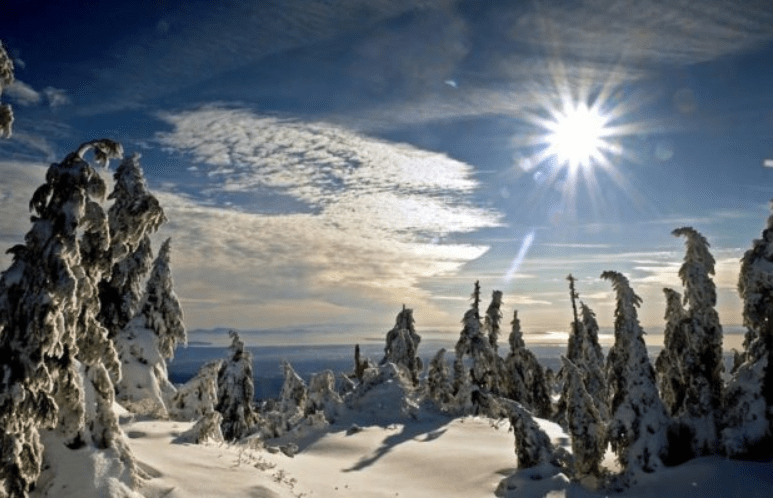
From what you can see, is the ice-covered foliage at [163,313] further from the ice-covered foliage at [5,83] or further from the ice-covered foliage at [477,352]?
the ice-covered foliage at [477,352]

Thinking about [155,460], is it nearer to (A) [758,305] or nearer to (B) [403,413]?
(A) [758,305]

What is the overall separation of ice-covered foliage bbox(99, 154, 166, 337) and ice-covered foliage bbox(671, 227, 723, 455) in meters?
19.5

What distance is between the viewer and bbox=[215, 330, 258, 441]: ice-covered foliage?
34750mm

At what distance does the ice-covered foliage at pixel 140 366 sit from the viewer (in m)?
23.4

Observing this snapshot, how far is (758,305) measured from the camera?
18.9 metres

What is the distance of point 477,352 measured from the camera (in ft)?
129

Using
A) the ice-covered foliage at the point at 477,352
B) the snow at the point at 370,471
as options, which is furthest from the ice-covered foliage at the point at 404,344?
the snow at the point at 370,471

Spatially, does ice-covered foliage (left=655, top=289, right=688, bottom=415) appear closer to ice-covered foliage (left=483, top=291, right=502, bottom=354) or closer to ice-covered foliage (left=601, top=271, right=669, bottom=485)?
ice-covered foliage (left=601, top=271, right=669, bottom=485)

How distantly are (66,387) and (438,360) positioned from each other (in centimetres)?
3437

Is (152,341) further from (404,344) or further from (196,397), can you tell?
(404,344)

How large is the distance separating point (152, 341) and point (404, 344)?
26.6 metres

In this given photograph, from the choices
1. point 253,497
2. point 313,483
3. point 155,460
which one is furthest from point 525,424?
point 155,460

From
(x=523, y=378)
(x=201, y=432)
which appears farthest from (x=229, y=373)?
(x=523, y=378)

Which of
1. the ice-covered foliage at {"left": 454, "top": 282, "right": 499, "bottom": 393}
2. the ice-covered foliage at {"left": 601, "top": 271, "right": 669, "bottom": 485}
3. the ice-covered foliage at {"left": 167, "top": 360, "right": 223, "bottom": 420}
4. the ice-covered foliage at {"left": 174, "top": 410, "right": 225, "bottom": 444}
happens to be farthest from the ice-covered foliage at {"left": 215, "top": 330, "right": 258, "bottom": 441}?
the ice-covered foliage at {"left": 601, "top": 271, "right": 669, "bottom": 485}
